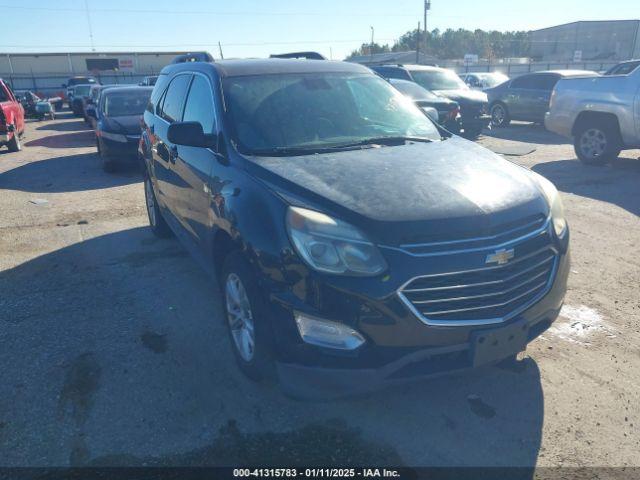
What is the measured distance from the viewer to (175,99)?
4.84 m

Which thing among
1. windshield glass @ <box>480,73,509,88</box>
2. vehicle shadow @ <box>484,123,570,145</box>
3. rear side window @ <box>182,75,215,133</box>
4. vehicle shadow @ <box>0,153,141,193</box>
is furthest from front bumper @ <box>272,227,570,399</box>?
windshield glass @ <box>480,73,509,88</box>

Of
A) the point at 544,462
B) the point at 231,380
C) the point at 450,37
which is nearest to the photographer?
the point at 544,462

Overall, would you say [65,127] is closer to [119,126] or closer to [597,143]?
[119,126]

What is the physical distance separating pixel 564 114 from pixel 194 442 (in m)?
9.69

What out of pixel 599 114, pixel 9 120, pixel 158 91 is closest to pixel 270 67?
pixel 158 91

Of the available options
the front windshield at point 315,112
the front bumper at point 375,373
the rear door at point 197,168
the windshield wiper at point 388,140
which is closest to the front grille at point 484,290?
the front bumper at point 375,373

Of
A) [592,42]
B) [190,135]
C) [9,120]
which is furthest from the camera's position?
[592,42]

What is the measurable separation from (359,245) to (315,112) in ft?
5.41

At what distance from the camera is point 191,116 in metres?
4.25

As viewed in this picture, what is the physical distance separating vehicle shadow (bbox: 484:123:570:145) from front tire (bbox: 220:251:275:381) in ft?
39.5

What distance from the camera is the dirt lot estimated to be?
268 centimetres

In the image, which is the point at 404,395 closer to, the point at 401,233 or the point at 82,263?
the point at 401,233

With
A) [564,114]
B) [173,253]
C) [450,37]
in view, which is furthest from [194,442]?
[450,37]

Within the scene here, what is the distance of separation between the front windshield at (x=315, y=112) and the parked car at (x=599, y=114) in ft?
20.9
